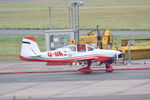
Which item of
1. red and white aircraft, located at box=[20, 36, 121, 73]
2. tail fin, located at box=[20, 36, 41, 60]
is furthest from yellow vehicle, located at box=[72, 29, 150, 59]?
tail fin, located at box=[20, 36, 41, 60]

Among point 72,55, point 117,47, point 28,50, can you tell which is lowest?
point 72,55

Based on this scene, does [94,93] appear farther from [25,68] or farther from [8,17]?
[8,17]

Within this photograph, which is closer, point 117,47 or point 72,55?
point 72,55

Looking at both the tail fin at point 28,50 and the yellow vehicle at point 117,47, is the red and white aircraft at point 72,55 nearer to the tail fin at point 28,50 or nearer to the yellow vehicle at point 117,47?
the tail fin at point 28,50

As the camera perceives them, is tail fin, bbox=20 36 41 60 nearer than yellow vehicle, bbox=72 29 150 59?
Yes

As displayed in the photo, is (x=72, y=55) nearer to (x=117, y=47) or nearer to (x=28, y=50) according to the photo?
(x=28, y=50)

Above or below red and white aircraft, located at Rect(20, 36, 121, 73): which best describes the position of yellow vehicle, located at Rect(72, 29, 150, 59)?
above

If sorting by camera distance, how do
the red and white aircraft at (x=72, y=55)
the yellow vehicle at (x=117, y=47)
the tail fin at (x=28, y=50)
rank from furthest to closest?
the yellow vehicle at (x=117, y=47) → the tail fin at (x=28, y=50) → the red and white aircraft at (x=72, y=55)

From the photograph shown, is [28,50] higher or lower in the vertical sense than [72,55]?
higher

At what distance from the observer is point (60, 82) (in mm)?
23766

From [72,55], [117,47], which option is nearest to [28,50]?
[72,55]

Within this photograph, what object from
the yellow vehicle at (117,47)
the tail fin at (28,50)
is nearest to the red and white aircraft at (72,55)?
the tail fin at (28,50)

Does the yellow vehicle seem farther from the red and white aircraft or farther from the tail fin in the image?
the tail fin

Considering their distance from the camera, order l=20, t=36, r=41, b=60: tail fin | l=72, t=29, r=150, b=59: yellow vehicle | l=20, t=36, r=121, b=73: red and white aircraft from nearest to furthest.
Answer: l=20, t=36, r=121, b=73: red and white aircraft → l=20, t=36, r=41, b=60: tail fin → l=72, t=29, r=150, b=59: yellow vehicle
